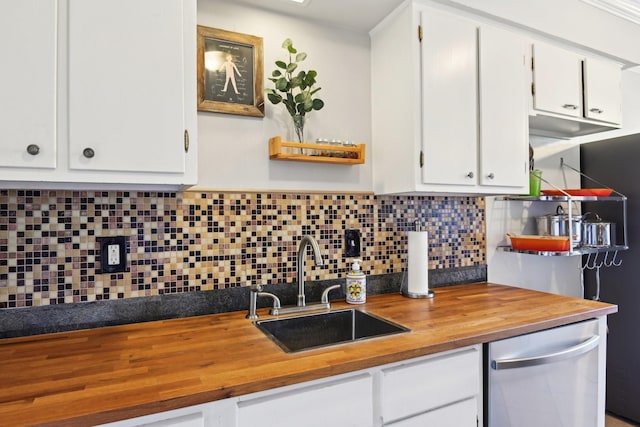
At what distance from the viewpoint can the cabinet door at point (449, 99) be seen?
5.48 ft

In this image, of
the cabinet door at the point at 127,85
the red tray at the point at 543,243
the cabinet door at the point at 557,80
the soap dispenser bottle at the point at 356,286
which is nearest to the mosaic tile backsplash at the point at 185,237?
the soap dispenser bottle at the point at 356,286

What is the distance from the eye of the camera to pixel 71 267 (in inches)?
52.6

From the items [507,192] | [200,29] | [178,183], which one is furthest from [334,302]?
[200,29]

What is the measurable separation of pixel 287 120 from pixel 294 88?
146 millimetres

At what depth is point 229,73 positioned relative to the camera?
1.61 meters

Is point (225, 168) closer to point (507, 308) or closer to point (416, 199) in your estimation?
point (416, 199)

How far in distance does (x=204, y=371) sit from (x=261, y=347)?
21 centimetres

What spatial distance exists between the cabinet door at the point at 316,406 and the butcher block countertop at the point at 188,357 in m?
0.05

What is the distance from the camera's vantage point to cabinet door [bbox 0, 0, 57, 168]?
100 centimetres

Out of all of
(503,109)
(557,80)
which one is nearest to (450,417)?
(503,109)

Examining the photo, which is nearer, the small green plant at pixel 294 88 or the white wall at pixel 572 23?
the small green plant at pixel 294 88

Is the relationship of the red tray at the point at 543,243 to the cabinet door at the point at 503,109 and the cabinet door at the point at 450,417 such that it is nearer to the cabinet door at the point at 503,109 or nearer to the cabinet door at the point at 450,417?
the cabinet door at the point at 503,109

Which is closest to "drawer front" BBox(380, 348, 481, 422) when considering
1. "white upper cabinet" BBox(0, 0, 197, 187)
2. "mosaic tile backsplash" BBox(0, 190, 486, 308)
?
"mosaic tile backsplash" BBox(0, 190, 486, 308)

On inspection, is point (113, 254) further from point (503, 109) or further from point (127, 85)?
point (503, 109)
